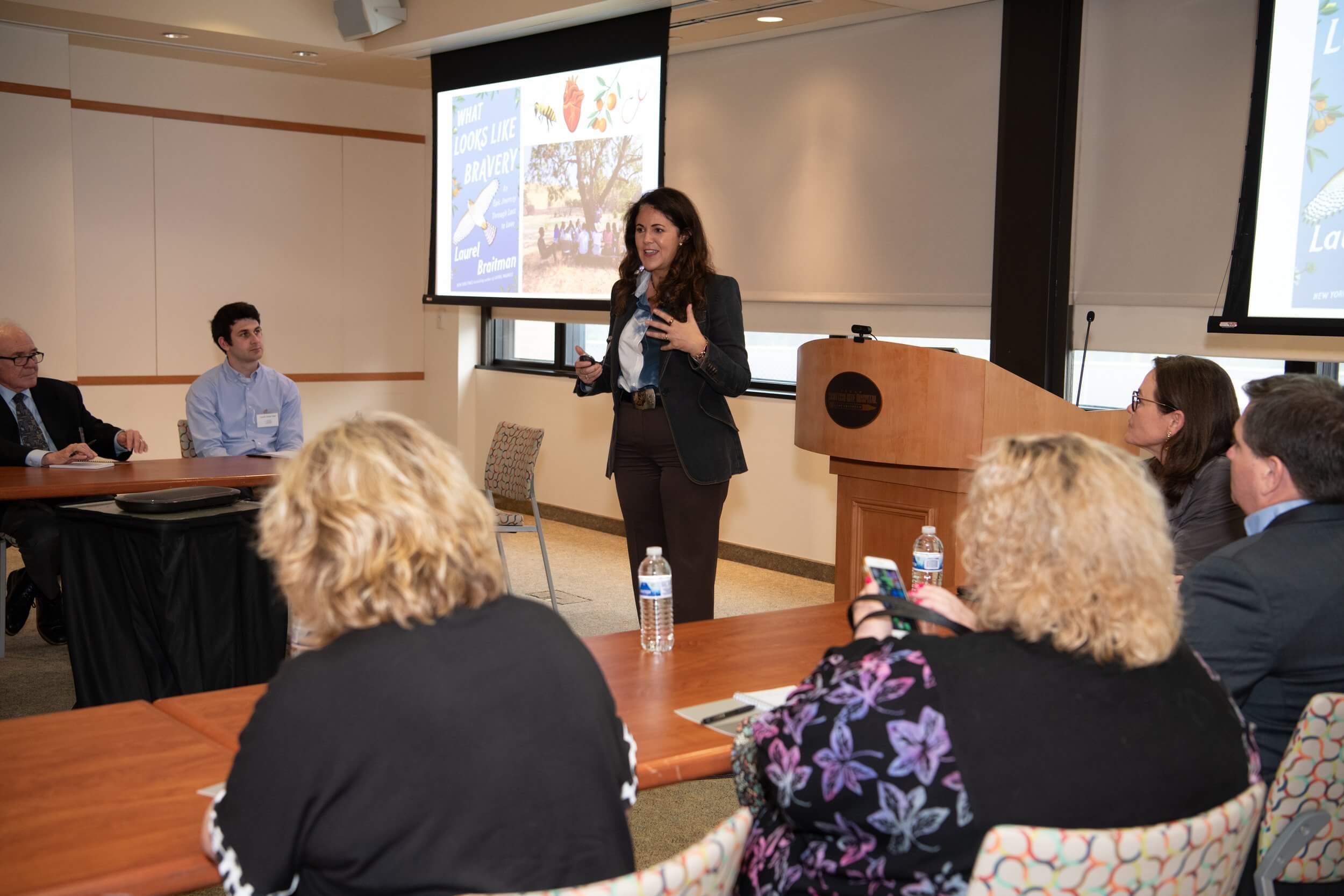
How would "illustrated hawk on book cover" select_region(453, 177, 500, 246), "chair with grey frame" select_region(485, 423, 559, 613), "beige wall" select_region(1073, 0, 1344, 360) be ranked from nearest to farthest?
1. "beige wall" select_region(1073, 0, 1344, 360)
2. "chair with grey frame" select_region(485, 423, 559, 613)
3. "illustrated hawk on book cover" select_region(453, 177, 500, 246)

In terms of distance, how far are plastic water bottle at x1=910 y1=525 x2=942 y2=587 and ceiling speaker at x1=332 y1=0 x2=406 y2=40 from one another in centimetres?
556

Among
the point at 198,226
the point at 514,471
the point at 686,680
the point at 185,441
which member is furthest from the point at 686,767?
the point at 198,226

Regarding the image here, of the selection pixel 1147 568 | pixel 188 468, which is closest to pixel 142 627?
pixel 188 468

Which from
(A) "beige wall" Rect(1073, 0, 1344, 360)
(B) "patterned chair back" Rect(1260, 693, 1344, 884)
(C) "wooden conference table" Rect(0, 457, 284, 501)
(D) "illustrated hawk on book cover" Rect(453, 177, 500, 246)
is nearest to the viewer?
(B) "patterned chair back" Rect(1260, 693, 1344, 884)

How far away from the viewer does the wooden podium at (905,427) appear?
11.6 ft

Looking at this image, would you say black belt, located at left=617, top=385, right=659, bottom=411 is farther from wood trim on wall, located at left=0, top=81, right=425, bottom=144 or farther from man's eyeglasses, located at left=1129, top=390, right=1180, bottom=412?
wood trim on wall, located at left=0, top=81, right=425, bottom=144

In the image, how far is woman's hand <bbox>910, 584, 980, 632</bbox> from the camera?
1763mm

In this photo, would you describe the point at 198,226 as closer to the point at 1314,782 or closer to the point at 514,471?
the point at 514,471

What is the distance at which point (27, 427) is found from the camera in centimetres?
501

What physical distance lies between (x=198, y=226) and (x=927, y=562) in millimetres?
6469

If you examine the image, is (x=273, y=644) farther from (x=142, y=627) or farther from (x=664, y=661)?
(x=664, y=661)

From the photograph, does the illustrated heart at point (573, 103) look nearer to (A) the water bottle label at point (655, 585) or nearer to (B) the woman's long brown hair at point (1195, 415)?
(B) the woman's long brown hair at point (1195, 415)

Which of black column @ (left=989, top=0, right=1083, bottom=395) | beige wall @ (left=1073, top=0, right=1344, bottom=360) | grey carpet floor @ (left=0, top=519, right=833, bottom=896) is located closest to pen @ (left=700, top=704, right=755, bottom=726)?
grey carpet floor @ (left=0, top=519, right=833, bottom=896)

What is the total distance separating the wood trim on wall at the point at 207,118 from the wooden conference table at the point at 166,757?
5993mm
